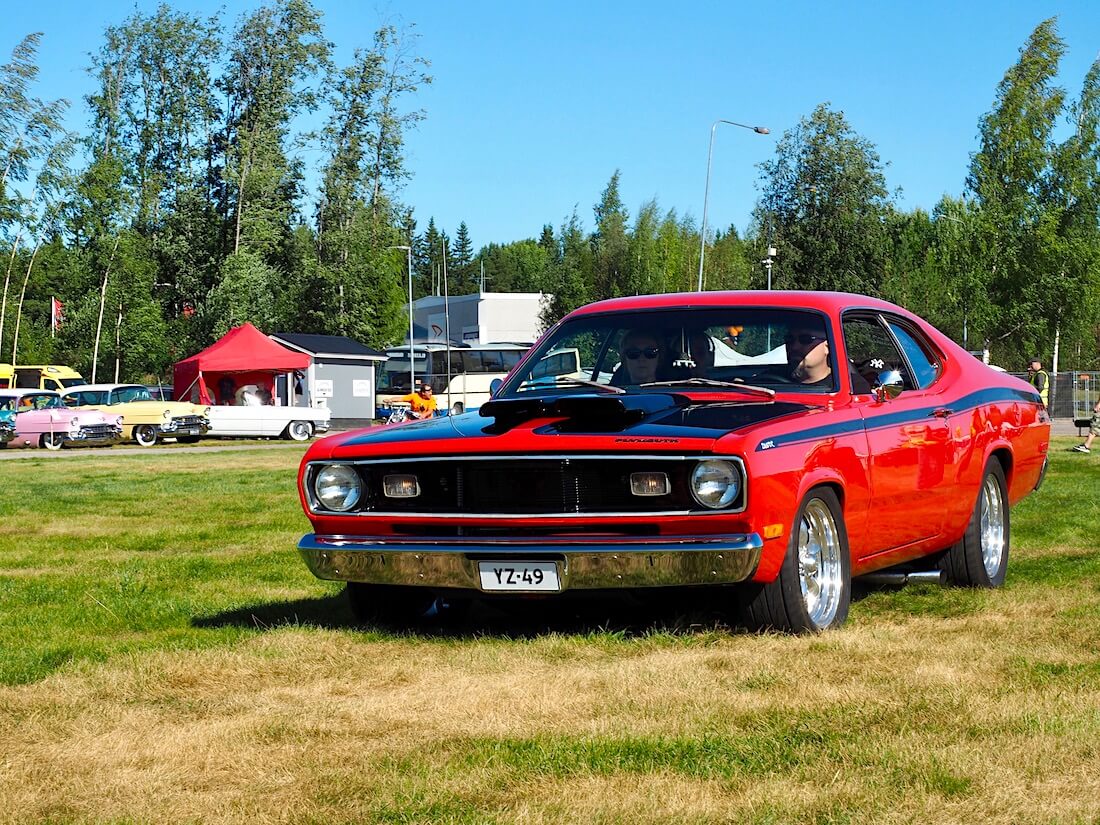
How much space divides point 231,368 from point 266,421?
3.29 meters

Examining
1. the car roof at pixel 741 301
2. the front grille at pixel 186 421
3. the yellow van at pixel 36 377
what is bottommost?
the front grille at pixel 186 421

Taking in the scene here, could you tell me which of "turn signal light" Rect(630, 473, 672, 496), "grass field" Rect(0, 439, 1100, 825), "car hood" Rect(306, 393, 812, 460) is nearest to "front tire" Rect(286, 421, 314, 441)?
"grass field" Rect(0, 439, 1100, 825)

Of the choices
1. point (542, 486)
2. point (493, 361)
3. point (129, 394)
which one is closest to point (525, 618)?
point (542, 486)

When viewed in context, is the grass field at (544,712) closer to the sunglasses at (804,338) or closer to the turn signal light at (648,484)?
the turn signal light at (648,484)

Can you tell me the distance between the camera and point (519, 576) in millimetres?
6418

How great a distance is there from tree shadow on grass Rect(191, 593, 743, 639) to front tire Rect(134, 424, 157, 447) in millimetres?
33659

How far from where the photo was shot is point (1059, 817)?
148 inches

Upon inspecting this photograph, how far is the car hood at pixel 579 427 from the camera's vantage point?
→ 249 inches

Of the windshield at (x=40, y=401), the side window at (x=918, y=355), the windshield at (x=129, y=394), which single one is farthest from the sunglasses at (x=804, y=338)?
the windshield at (x=129, y=394)

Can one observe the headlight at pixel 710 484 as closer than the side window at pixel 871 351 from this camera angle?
Yes

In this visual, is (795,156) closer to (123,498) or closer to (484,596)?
(123,498)

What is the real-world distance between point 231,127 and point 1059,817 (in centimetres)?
5999

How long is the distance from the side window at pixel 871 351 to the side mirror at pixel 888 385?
0.13m

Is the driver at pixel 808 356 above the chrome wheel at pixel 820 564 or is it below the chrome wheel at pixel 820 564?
above
